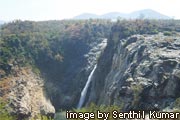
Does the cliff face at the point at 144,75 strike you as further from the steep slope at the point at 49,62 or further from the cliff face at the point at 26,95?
the steep slope at the point at 49,62

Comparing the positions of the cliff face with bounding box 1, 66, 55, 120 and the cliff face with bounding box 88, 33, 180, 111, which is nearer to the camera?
the cliff face with bounding box 88, 33, 180, 111

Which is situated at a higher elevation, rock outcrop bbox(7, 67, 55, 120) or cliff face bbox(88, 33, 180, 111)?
cliff face bbox(88, 33, 180, 111)

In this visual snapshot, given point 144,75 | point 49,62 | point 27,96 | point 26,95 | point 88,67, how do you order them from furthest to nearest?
point 49,62
point 88,67
point 27,96
point 26,95
point 144,75

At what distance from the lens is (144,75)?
73.7 metres

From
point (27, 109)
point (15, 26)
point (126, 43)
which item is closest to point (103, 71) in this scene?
point (126, 43)

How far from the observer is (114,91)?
82062mm

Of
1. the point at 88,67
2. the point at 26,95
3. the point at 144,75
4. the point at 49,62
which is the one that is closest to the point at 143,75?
the point at 144,75

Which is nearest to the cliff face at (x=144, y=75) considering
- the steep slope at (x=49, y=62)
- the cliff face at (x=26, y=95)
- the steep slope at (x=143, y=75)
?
the steep slope at (x=143, y=75)

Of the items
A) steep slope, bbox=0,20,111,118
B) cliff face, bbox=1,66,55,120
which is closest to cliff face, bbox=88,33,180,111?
cliff face, bbox=1,66,55,120

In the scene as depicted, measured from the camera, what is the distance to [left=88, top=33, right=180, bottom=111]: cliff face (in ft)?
210

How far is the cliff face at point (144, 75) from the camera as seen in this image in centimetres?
6406

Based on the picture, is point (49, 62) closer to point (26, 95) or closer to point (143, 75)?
point (26, 95)

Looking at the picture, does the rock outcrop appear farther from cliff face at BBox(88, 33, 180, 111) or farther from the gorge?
cliff face at BBox(88, 33, 180, 111)

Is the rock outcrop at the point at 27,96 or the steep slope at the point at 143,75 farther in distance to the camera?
the rock outcrop at the point at 27,96
